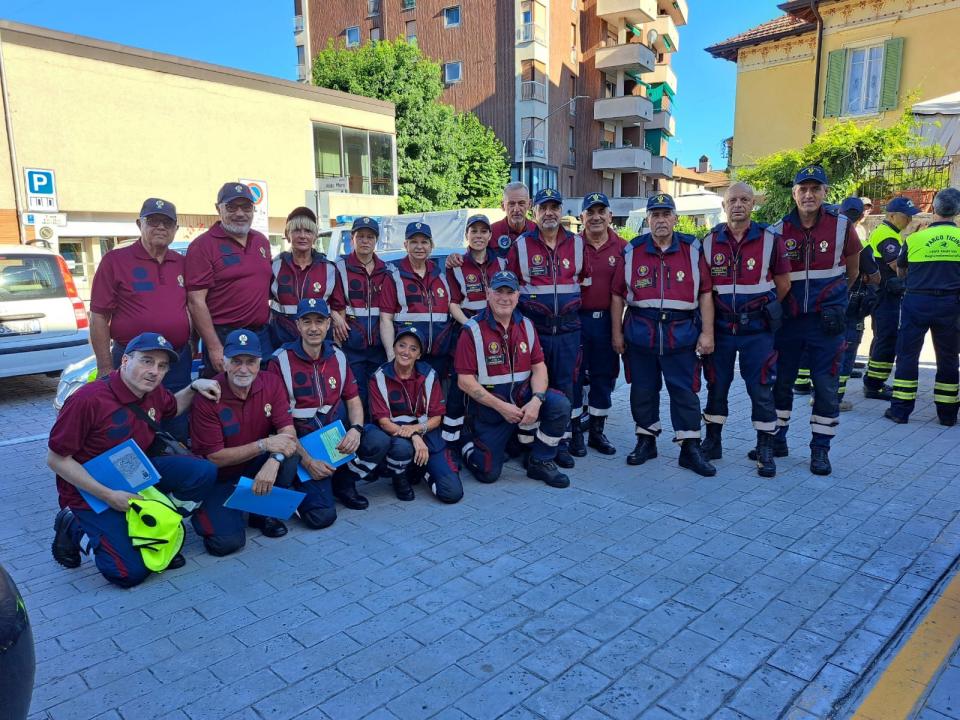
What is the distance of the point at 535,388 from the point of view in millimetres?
5125

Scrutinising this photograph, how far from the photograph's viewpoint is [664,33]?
1633 inches

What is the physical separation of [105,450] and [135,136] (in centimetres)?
1823

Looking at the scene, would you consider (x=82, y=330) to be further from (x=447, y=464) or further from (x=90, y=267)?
(x=90, y=267)

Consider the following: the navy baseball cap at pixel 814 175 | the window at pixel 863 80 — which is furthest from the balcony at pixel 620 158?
the navy baseball cap at pixel 814 175

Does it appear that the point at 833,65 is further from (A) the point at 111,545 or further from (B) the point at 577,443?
(A) the point at 111,545

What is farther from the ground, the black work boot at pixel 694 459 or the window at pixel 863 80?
the window at pixel 863 80

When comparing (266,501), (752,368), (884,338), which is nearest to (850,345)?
(884,338)

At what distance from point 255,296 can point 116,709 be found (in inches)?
113

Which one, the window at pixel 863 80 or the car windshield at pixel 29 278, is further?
the window at pixel 863 80

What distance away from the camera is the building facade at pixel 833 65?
57.2 ft

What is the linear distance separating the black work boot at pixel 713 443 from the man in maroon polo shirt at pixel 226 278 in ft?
12.1

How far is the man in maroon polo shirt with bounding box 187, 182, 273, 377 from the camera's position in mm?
4617

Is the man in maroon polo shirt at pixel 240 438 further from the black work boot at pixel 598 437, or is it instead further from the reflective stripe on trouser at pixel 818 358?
the reflective stripe on trouser at pixel 818 358

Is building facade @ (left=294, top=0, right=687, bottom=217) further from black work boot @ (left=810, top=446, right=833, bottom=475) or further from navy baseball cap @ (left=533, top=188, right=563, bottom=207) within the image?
black work boot @ (left=810, top=446, right=833, bottom=475)
